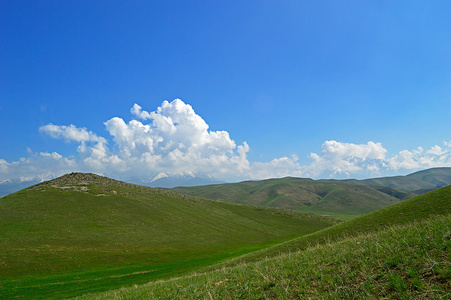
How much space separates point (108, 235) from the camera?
250ft

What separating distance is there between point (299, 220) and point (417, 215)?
123 meters

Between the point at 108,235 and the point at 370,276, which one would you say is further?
the point at 108,235

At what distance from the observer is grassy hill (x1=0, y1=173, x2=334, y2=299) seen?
45500 mm

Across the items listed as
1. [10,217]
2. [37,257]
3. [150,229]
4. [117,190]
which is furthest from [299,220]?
[10,217]

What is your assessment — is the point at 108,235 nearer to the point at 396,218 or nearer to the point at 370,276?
the point at 396,218

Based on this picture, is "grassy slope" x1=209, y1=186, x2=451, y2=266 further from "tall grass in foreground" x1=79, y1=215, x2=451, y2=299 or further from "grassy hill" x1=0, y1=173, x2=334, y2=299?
"grassy hill" x1=0, y1=173, x2=334, y2=299

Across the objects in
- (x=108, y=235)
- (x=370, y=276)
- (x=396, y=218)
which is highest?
(x=370, y=276)

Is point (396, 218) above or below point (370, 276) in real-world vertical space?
below

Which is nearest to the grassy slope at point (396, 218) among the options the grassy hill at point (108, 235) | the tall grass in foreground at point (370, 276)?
the tall grass in foreground at point (370, 276)

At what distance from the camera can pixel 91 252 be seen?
63.0m

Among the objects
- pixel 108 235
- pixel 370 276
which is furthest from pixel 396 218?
pixel 108 235

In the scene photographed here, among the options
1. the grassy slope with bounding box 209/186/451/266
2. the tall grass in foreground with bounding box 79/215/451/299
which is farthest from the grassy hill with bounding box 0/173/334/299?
the tall grass in foreground with bounding box 79/215/451/299

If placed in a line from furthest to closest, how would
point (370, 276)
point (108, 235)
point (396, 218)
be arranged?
point (108, 235) → point (396, 218) → point (370, 276)

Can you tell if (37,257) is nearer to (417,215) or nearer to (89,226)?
(89,226)
